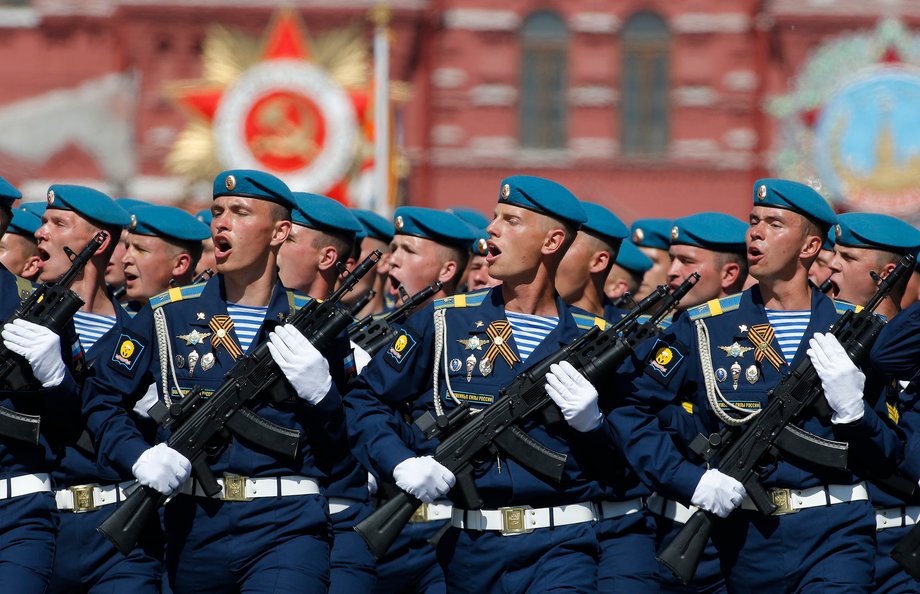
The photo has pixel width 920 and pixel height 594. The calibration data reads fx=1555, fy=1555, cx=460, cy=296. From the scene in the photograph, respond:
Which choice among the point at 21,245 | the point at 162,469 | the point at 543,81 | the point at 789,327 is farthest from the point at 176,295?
the point at 543,81

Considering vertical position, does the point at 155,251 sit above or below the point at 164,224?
below

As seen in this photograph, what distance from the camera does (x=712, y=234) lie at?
24.9 ft

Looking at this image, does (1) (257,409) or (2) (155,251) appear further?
(2) (155,251)

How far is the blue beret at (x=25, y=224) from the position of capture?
7676mm

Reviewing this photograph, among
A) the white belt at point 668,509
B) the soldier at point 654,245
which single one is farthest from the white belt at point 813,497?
the soldier at point 654,245

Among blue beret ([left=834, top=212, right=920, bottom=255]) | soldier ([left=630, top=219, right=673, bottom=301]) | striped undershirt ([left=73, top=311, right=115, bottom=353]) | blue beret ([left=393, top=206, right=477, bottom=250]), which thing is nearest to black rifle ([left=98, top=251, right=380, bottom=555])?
striped undershirt ([left=73, top=311, right=115, bottom=353])

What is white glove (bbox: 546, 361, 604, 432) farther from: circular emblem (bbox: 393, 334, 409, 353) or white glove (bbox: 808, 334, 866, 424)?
white glove (bbox: 808, 334, 866, 424)

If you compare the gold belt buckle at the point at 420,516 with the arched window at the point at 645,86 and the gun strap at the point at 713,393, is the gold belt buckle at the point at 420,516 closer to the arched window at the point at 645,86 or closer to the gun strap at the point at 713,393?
the gun strap at the point at 713,393

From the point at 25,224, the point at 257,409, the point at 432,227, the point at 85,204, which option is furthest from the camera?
the point at 432,227

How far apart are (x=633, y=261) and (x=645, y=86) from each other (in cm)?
1682

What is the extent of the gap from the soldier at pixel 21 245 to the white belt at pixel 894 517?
416 centimetres

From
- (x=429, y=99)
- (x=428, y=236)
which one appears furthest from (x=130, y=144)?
(x=428, y=236)

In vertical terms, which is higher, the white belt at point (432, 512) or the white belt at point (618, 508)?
the white belt at point (618, 508)

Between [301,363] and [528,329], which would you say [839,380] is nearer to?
[528,329]
